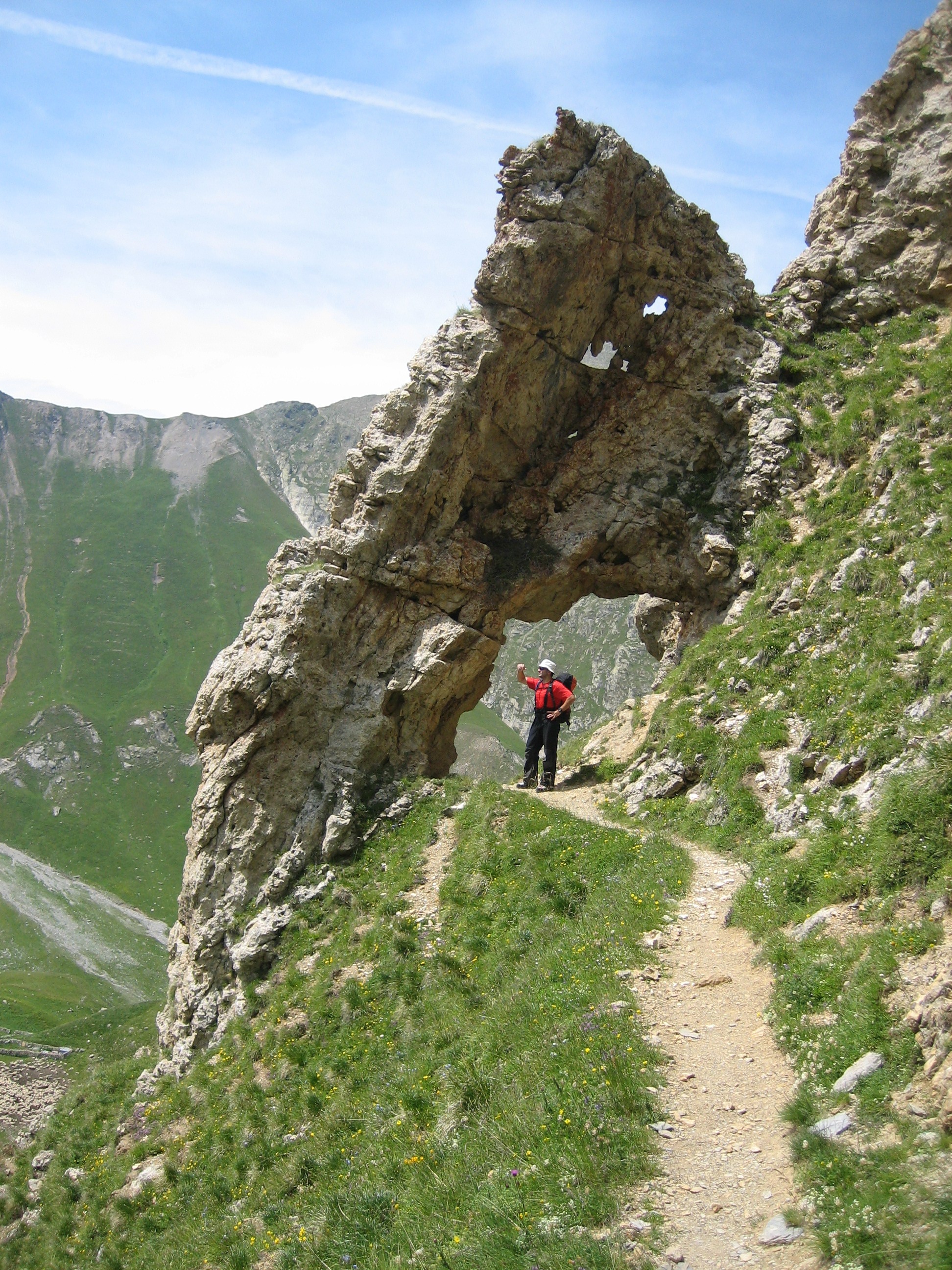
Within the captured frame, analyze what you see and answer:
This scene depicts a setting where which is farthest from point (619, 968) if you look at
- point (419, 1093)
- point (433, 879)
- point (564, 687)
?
Result: point (564, 687)

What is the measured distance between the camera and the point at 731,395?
91.1 ft

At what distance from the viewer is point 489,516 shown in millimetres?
29344

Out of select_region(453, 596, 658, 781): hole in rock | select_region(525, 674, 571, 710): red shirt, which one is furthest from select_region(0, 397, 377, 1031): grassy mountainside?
select_region(525, 674, 571, 710): red shirt

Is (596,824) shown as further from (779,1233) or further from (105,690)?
(105,690)

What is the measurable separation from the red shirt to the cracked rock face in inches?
133

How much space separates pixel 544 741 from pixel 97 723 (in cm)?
13127

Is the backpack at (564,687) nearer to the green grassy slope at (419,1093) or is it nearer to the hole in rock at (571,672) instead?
the green grassy slope at (419,1093)

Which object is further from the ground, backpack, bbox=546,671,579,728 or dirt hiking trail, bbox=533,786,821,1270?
backpack, bbox=546,671,579,728

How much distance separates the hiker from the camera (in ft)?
79.7

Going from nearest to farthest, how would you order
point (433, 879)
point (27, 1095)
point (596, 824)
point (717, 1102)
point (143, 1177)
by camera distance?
point (717, 1102), point (143, 1177), point (596, 824), point (433, 879), point (27, 1095)

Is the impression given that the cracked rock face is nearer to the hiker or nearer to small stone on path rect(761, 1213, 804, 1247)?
the hiker

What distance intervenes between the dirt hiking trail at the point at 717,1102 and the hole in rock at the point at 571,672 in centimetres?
9976

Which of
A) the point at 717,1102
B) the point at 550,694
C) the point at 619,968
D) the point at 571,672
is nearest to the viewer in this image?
the point at 717,1102

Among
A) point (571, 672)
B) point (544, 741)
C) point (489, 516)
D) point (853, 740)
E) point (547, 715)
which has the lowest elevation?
point (544, 741)
